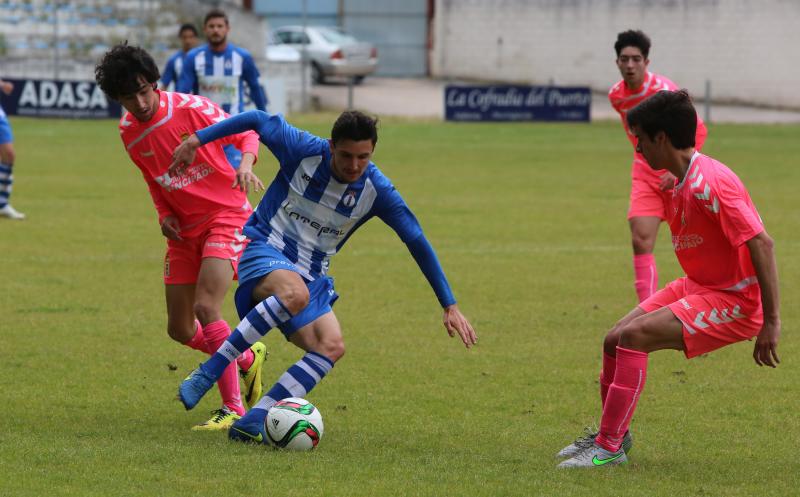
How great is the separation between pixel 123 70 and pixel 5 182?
30.6 feet

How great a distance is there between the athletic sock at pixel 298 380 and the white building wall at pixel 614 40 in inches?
1375

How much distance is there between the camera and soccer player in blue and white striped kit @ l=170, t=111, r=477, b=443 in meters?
5.96

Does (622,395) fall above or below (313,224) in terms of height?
below

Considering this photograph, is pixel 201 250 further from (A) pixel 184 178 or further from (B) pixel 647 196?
(B) pixel 647 196

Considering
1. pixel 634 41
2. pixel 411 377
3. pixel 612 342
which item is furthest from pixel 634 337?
pixel 634 41

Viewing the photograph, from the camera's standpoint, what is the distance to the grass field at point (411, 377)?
540cm

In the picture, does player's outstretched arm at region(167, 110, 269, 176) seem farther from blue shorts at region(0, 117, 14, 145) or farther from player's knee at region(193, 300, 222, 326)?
blue shorts at region(0, 117, 14, 145)

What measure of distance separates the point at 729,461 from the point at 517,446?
39.0 inches

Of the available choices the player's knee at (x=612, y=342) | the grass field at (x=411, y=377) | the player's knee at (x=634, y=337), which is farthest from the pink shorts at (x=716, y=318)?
the grass field at (x=411, y=377)

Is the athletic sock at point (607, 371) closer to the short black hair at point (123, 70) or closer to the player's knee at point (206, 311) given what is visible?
the player's knee at point (206, 311)

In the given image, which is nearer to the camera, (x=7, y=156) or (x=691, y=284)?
(x=691, y=284)

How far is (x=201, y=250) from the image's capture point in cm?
689

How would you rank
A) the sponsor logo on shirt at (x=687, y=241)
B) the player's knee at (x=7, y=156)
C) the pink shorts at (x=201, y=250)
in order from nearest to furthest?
the sponsor logo on shirt at (x=687, y=241)
the pink shorts at (x=201, y=250)
the player's knee at (x=7, y=156)

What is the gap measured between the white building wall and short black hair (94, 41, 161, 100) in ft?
114
